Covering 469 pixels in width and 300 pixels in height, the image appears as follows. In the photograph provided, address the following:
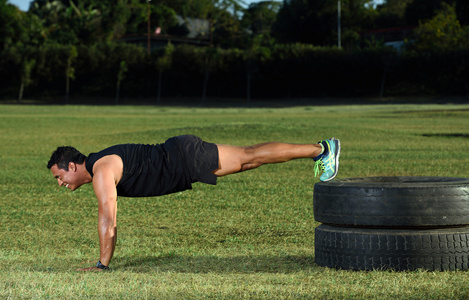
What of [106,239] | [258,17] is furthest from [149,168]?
[258,17]

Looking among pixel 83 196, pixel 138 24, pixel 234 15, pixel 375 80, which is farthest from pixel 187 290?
pixel 234 15

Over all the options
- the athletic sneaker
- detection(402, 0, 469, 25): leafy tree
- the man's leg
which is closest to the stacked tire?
the athletic sneaker

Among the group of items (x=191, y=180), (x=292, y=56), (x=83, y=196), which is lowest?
(x=83, y=196)

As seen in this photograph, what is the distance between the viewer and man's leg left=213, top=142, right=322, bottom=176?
689cm

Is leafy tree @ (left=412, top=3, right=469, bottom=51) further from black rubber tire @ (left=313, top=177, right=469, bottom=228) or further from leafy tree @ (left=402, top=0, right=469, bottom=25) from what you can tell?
black rubber tire @ (left=313, top=177, right=469, bottom=228)

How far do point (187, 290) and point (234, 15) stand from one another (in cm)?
12815

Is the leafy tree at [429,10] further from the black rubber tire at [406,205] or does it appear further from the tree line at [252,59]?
the black rubber tire at [406,205]

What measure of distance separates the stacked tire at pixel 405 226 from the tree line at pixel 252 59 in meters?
68.4

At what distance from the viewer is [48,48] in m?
81.1

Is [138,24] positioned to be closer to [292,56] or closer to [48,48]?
[48,48]

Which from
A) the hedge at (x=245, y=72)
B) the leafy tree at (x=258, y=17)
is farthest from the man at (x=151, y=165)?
the leafy tree at (x=258, y=17)

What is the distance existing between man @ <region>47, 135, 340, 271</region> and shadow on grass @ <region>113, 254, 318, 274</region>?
0.53m

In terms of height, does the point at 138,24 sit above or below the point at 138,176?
above

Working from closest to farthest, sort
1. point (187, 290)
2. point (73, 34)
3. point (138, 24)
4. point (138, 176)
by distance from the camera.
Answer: point (187, 290) → point (138, 176) → point (73, 34) → point (138, 24)
